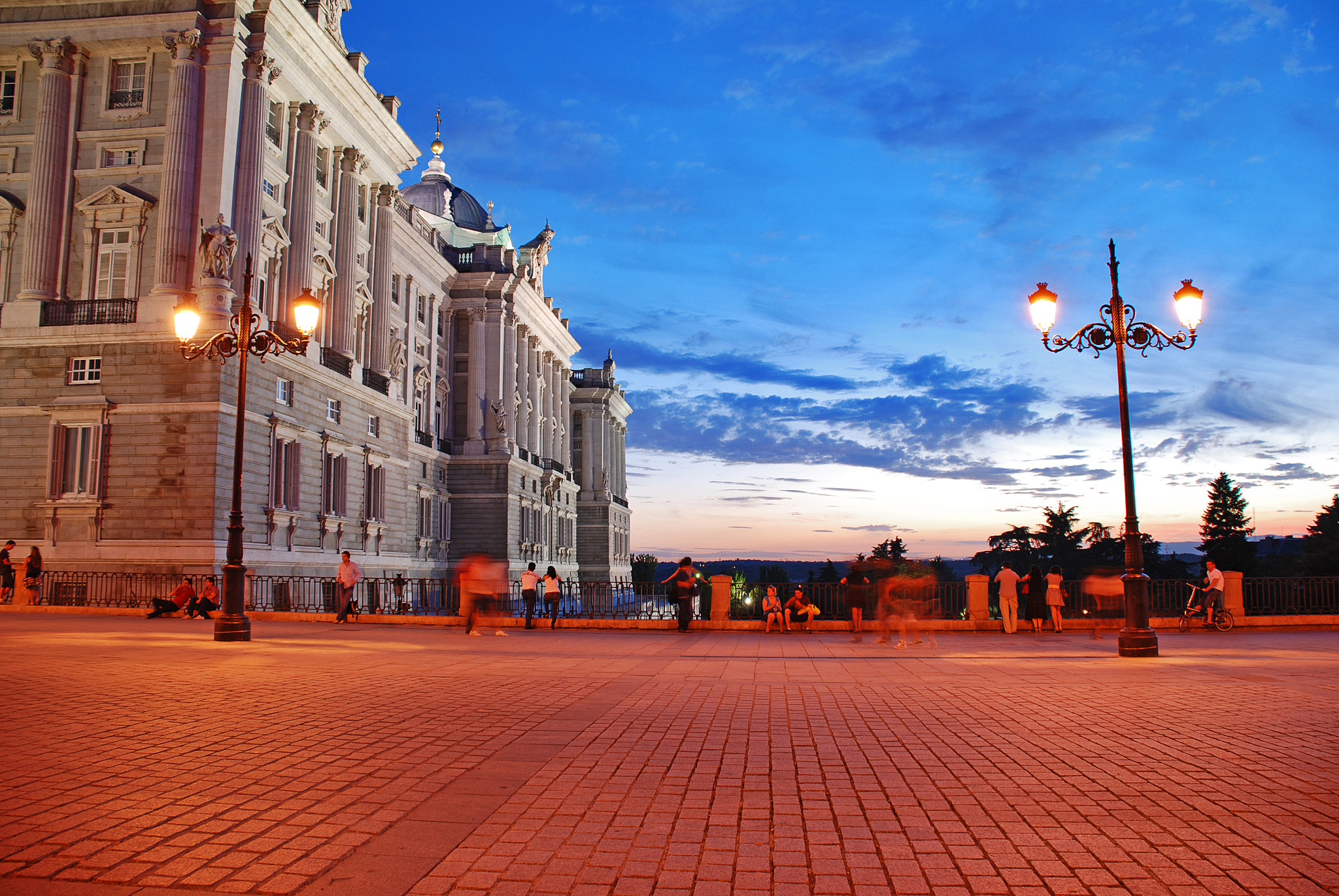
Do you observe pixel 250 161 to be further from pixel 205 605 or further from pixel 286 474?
pixel 205 605

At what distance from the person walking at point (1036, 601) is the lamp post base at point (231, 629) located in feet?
57.2

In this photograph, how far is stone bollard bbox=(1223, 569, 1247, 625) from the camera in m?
24.5

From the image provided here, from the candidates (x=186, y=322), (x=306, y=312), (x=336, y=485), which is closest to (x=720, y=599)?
(x=306, y=312)

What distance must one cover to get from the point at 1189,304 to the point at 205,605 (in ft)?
78.8

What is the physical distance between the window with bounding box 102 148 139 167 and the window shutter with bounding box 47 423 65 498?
31.8ft

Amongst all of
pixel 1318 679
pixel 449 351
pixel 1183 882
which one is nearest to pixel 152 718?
pixel 1183 882

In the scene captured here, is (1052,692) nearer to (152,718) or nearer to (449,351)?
(152,718)

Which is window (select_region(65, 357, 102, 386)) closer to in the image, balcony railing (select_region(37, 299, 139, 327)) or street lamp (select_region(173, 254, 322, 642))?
balcony railing (select_region(37, 299, 139, 327))

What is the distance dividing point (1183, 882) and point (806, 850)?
1713mm

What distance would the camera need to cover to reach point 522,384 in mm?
73875

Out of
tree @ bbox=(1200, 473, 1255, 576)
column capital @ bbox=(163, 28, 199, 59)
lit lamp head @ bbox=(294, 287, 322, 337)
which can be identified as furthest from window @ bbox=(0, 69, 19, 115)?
tree @ bbox=(1200, 473, 1255, 576)

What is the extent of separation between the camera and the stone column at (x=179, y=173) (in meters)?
31.7

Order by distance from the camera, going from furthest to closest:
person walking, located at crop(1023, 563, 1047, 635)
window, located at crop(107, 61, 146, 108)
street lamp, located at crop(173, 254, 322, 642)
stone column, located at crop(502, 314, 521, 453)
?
stone column, located at crop(502, 314, 521, 453)
window, located at crop(107, 61, 146, 108)
person walking, located at crop(1023, 563, 1047, 635)
street lamp, located at crop(173, 254, 322, 642)

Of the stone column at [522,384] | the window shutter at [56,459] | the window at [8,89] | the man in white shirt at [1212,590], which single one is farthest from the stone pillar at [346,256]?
the man in white shirt at [1212,590]
